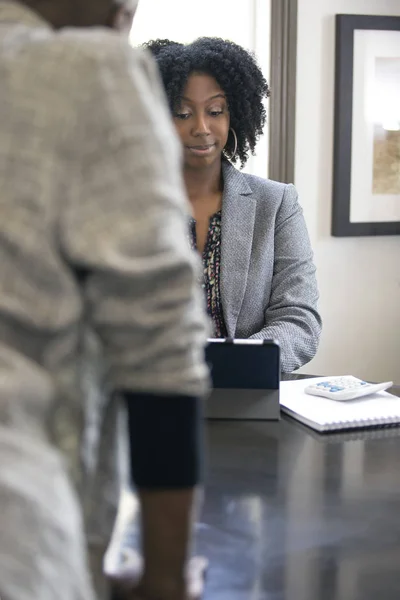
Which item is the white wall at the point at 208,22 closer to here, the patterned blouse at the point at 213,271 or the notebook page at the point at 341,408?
the patterned blouse at the point at 213,271

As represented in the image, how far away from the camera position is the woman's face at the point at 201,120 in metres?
2.48

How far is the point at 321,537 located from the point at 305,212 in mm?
2626

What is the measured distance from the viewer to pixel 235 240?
2.45 metres

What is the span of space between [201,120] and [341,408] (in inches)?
46.1

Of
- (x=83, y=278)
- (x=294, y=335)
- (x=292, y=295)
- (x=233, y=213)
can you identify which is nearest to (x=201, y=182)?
(x=233, y=213)

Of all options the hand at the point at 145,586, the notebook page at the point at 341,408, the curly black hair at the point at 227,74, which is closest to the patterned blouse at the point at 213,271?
the curly black hair at the point at 227,74

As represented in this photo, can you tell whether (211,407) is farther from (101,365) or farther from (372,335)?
(372,335)

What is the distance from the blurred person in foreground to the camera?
1.79ft

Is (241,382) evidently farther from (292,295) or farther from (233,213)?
(233,213)

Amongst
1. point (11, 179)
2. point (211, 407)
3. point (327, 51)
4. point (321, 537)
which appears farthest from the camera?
point (327, 51)

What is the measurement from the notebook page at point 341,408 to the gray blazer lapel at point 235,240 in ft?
1.90

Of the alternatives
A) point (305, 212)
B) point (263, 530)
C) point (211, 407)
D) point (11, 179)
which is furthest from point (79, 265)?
point (305, 212)

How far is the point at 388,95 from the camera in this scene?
141 inches

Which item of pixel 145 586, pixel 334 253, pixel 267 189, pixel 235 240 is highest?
pixel 267 189
